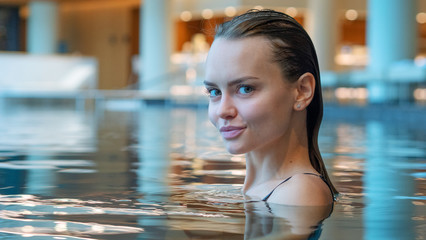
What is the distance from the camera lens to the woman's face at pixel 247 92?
1846 mm

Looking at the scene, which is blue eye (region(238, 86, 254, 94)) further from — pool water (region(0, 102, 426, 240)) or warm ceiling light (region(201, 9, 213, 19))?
warm ceiling light (region(201, 9, 213, 19))

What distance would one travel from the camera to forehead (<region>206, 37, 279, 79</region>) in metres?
1.84

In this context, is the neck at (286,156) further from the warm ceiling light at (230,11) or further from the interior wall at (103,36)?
the interior wall at (103,36)

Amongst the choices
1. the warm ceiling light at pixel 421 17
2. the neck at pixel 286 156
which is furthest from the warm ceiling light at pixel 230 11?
the neck at pixel 286 156

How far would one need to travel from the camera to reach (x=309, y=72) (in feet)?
6.31

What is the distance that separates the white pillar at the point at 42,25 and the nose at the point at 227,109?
30741 mm

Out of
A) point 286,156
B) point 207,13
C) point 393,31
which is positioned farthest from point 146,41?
point 286,156

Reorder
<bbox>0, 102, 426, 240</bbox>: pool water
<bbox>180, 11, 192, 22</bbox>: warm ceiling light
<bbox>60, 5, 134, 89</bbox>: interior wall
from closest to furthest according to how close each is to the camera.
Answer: <bbox>0, 102, 426, 240</bbox>: pool water
<bbox>180, 11, 192, 22</bbox>: warm ceiling light
<bbox>60, 5, 134, 89</bbox>: interior wall

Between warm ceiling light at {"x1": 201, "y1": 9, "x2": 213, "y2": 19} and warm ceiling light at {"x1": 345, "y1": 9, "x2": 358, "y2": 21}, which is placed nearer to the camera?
warm ceiling light at {"x1": 345, "y1": 9, "x2": 358, "y2": 21}

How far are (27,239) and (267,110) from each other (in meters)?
0.73

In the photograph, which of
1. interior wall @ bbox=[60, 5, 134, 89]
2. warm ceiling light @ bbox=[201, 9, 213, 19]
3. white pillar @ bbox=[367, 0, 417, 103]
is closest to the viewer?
white pillar @ bbox=[367, 0, 417, 103]

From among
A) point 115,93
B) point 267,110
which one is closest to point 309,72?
point 267,110

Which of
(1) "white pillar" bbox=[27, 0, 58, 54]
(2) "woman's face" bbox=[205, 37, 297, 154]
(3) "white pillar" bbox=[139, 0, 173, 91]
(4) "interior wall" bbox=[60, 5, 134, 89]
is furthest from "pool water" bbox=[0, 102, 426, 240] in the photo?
(4) "interior wall" bbox=[60, 5, 134, 89]

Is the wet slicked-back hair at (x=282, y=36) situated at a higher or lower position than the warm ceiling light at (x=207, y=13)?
lower
